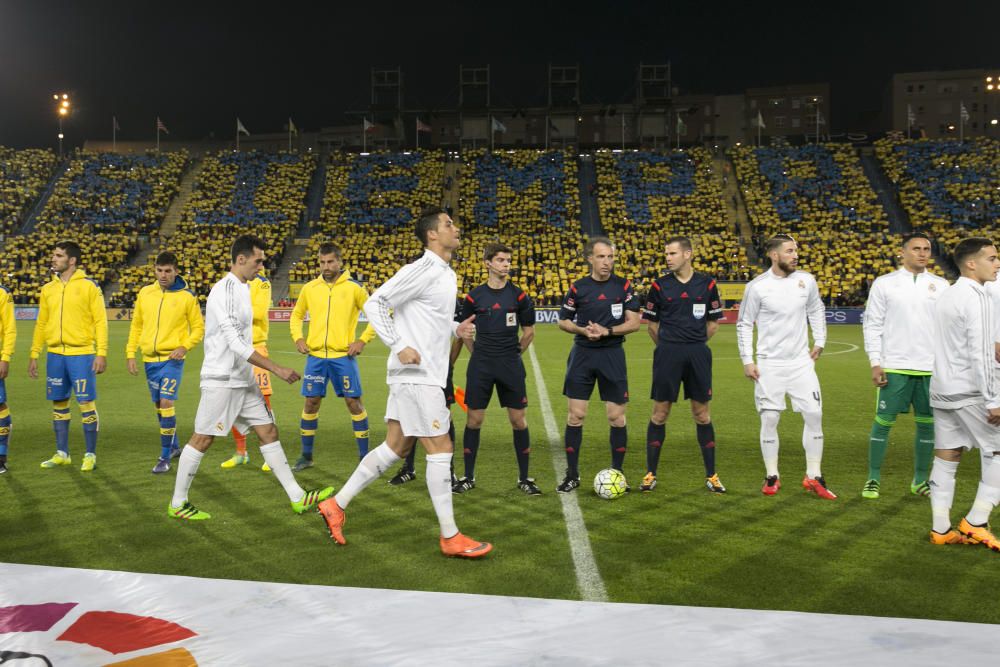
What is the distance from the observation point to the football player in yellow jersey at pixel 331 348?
753cm

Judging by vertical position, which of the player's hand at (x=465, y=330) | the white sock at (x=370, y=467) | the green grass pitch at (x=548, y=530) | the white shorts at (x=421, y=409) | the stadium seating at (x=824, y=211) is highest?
the stadium seating at (x=824, y=211)

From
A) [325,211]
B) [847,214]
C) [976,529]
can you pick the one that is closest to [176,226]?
[325,211]

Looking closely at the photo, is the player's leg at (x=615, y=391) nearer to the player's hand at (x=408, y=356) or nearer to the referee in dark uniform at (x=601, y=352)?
the referee in dark uniform at (x=601, y=352)

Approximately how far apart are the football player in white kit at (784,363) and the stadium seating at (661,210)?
87.7 ft

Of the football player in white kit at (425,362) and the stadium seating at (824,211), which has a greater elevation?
the stadium seating at (824,211)

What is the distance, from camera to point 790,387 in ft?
21.1

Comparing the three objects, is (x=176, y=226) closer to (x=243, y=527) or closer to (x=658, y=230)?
(x=658, y=230)

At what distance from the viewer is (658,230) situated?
4144 cm

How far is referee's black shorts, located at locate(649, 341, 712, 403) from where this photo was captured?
6.54 m

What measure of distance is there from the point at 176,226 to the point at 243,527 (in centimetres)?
4318

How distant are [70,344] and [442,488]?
4927 mm

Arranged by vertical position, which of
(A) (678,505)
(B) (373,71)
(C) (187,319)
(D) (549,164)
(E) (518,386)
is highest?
(B) (373,71)

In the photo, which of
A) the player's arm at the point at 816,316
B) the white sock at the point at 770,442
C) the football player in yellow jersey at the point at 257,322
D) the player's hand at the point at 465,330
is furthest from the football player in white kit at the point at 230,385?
the player's arm at the point at 816,316

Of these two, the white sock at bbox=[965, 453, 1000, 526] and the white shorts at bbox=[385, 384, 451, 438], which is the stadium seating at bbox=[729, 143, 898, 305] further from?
the white shorts at bbox=[385, 384, 451, 438]
